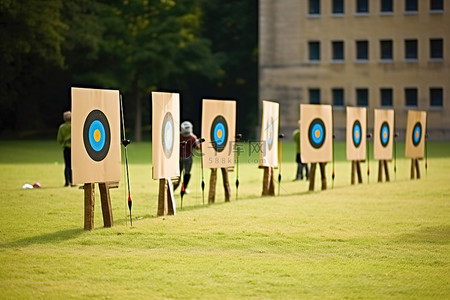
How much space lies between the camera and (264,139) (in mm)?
24562

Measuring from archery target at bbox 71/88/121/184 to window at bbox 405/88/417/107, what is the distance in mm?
60854

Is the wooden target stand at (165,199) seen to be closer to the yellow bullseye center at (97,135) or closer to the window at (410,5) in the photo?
the yellow bullseye center at (97,135)

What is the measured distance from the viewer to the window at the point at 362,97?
76.2 m

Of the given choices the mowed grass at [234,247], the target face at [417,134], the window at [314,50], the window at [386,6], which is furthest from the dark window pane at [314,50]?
the mowed grass at [234,247]

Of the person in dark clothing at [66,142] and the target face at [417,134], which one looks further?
the target face at [417,134]

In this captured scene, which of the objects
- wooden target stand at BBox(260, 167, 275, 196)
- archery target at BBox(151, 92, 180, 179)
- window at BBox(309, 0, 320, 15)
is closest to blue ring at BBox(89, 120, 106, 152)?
archery target at BBox(151, 92, 180, 179)

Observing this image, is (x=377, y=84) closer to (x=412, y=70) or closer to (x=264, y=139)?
(x=412, y=70)

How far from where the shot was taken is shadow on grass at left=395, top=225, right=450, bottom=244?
15.3m

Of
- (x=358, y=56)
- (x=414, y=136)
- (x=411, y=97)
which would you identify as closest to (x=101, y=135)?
(x=414, y=136)

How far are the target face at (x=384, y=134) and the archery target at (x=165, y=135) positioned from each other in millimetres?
12956

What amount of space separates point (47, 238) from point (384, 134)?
1877cm

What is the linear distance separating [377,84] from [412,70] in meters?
2.85

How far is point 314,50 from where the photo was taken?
3024 inches

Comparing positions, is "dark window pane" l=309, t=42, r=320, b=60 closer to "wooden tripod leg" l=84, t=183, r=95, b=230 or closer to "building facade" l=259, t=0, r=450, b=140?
"building facade" l=259, t=0, r=450, b=140
